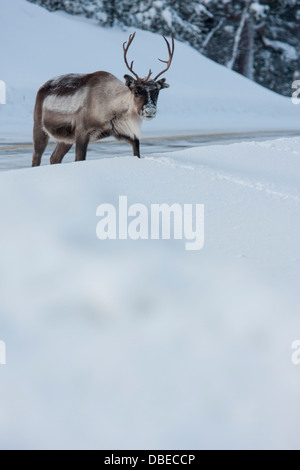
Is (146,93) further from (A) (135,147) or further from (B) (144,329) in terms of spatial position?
(B) (144,329)

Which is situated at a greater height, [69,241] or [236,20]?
[236,20]

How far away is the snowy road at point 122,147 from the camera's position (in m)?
12.1

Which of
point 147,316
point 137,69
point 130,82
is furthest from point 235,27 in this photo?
point 147,316

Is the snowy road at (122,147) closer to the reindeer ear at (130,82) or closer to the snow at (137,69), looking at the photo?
the snow at (137,69)

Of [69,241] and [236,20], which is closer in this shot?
[69,241]

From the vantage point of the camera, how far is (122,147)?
1463 centimetres

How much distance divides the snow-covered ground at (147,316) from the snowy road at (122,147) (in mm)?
4988

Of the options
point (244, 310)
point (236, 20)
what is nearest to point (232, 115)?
point (236, 20)

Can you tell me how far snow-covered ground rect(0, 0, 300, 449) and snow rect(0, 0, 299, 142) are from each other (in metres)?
15.0

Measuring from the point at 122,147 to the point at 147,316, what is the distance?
10.6 meters

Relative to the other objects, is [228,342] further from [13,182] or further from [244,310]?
[13,182]

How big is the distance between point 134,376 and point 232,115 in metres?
24.2

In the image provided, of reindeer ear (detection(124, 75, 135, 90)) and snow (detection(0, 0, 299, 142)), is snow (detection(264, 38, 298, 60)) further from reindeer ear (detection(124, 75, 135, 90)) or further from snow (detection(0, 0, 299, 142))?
reindeer ear (detection(124, 75, 135, 90))

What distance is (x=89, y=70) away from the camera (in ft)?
91.9
